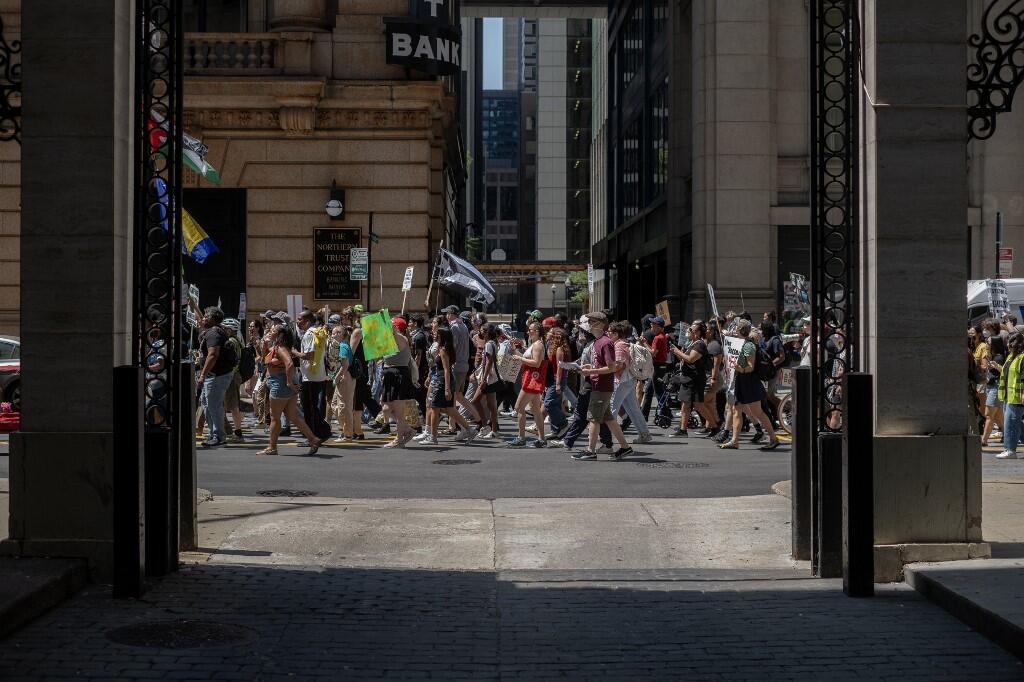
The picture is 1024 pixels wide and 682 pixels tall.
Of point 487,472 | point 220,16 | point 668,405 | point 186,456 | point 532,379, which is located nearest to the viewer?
point 186,456

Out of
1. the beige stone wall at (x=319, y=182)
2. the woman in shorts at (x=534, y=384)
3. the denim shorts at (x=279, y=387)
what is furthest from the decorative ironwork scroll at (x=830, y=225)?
the beige stone wall at (x=319, y=182)

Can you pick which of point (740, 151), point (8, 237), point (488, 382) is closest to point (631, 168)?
point (740, 151)

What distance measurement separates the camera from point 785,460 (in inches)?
676

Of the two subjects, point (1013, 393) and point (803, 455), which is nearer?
point (803, 455)

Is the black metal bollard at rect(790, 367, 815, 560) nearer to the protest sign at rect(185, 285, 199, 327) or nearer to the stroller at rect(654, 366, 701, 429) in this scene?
the stroller at rect(654, 366, 701, 429)

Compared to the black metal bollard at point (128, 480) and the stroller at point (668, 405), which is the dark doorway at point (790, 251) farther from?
the black metal bollard at point (128, 480)

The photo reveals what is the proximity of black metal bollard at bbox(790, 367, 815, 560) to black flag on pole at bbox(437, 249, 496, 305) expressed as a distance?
18865 millimetres

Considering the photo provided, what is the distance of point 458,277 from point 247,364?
7.02 m

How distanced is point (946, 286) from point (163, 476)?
5.32m

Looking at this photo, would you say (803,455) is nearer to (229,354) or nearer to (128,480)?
(128,480)

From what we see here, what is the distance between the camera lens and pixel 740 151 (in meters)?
36.0

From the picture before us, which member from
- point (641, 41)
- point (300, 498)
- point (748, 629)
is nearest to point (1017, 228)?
point (641, 41)

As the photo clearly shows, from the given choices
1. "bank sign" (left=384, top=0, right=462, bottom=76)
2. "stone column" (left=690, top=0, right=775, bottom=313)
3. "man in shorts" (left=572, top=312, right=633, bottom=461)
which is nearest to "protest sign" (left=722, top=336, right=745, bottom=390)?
"man in shorts" (left=572, top=312, right=633, bottom=461)

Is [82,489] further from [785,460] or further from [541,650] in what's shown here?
[785,460]
